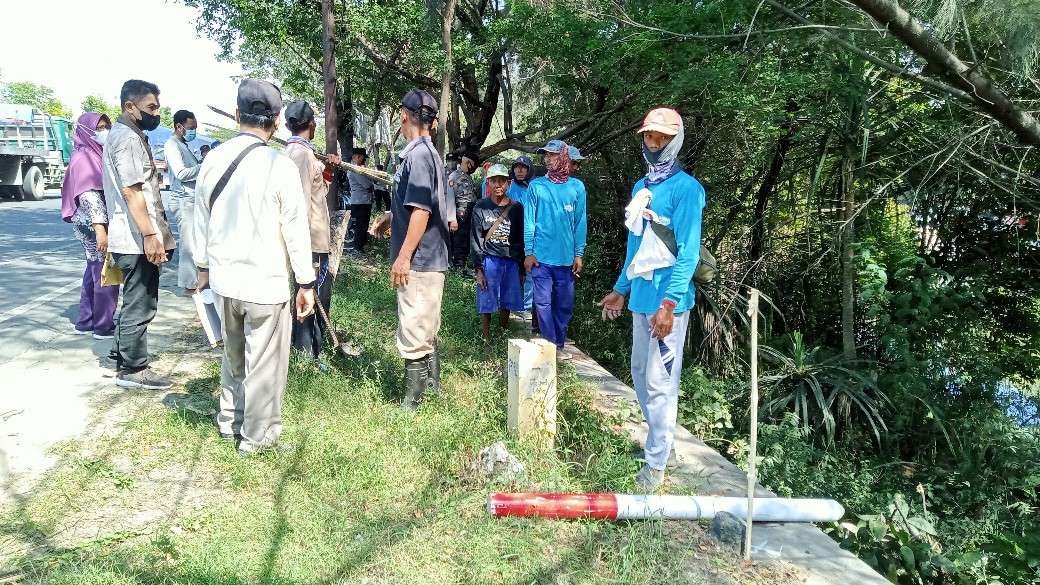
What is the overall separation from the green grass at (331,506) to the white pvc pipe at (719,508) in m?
0.09

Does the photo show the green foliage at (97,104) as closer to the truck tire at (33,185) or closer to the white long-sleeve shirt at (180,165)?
the truck tire at (33,185)

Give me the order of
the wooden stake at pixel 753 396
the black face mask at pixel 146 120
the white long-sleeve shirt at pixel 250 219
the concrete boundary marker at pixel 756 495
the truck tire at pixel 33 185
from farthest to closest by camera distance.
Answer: the truck tire at pixel 33 185
the black face mask at pixel 146 120
the white long-sleeve shirt at pixel 250 219
the concrete boundary marker at pixel 756 495
the wooden stake at pixel 753 396

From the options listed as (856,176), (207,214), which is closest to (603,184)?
(856,176)

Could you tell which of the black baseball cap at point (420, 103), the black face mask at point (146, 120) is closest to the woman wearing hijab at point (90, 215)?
the black face mask at point (146, 120)

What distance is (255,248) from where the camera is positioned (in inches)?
142

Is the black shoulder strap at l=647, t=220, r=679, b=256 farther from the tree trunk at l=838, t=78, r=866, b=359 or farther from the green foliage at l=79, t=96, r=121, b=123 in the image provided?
the green foliage at l=79, t=96, r=121, b=123

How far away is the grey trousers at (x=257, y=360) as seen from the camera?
12.0ft

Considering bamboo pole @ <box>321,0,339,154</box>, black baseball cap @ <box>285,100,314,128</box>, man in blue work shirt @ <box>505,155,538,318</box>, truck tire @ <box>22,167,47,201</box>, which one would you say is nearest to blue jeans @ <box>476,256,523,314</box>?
man in blue work shirt @ <box>505,155,538,318</box>

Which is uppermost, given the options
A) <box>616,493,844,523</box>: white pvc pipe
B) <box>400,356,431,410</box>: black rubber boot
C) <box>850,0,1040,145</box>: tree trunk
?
<box>850,0,1040,145</box>: tree trunk

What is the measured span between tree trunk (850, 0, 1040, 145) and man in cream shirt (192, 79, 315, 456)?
312 cm

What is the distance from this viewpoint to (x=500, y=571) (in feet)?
9.27

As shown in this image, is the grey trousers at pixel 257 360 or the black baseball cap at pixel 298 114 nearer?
the grey trousers at pixel 257 360

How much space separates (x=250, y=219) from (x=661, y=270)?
2150 mm

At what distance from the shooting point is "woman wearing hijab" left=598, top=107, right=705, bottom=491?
11.0 feet
